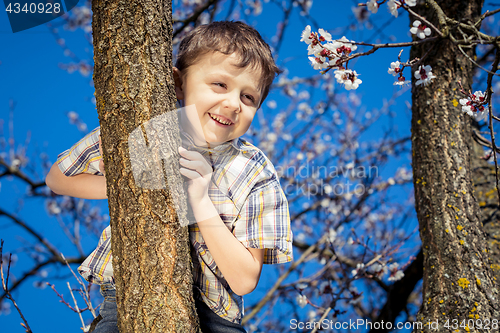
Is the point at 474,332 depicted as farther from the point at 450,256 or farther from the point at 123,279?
the point at 123,279

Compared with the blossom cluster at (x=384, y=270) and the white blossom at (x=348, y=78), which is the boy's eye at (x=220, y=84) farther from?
the blossom cluster at (x=384, y=270)

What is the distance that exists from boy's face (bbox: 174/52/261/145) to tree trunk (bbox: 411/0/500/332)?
0.99m

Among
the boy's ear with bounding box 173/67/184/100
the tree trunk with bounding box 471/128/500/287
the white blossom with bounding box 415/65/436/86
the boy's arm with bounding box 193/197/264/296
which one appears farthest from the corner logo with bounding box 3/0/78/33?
the tree trunk with bounding box 471/128/500/287

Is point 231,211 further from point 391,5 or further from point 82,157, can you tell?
point 391,5

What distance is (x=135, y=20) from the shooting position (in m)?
0.91

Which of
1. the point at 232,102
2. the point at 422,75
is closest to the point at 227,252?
the point at 232,102

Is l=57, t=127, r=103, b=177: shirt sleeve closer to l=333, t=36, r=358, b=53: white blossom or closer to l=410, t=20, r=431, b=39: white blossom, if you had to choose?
l=333, t=36, r=358, b=53: white blossom

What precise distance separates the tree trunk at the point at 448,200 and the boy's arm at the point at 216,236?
0.92 m

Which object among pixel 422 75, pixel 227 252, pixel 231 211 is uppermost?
pixel 422 75

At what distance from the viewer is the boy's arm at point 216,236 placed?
3.23 ft

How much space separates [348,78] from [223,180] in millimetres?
665

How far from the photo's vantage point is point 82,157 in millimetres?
1191

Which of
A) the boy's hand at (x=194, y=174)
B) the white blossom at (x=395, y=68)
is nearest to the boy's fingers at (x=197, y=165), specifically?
the boy's hand at (x=194, y=174)

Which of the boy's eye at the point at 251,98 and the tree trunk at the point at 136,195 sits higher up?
the boy's eye at the point at 251,98
